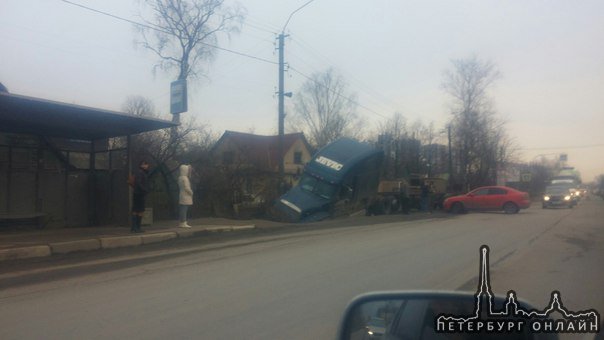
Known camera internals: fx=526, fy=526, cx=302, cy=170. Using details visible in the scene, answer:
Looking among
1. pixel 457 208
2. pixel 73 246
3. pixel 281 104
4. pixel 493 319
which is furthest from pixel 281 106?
pixel 493 319

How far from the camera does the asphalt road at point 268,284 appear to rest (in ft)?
19.8

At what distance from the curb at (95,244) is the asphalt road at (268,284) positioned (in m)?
1.13

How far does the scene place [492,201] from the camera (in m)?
28.6

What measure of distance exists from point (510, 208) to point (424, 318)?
27.3 m

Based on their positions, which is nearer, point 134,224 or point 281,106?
point 134,224

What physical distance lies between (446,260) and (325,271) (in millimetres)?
2756

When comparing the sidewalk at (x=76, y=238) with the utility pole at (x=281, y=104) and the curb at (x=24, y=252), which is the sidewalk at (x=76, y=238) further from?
the utility pole at (x=281, y=104)

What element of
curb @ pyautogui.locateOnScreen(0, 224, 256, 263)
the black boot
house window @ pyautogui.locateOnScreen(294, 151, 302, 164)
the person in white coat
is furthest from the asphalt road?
house window @ pyautogui.locateOnScreen(294, 151, 302, 164)

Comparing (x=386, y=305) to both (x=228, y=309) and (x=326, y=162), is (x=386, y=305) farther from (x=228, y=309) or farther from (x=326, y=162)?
(x=326, y=162)

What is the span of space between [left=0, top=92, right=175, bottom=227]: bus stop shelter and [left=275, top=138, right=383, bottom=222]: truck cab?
26.1 feet

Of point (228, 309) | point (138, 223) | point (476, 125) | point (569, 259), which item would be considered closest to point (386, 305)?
point (228, 309)

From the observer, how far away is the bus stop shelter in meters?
14.4

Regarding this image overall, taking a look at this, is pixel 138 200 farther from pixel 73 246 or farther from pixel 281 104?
pixel 281 104

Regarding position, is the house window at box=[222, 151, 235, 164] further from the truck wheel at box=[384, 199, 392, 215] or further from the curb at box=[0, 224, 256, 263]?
the truck wheel at box=[384, 199, 392, 215]
